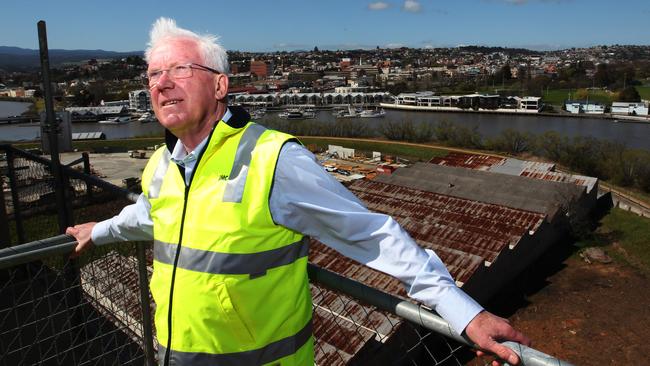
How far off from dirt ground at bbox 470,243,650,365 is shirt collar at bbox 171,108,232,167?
805 cm

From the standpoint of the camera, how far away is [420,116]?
48.3m

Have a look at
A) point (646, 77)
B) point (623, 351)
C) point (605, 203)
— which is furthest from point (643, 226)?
point (646, 77)

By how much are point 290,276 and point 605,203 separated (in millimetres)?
18662

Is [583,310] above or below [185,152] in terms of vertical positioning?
below

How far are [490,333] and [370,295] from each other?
337 mm

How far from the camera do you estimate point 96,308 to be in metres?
→ 2.29

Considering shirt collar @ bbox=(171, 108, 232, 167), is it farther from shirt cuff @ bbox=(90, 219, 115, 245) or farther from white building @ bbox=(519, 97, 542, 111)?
white building @ bbox=(519, 97, 542, 111)

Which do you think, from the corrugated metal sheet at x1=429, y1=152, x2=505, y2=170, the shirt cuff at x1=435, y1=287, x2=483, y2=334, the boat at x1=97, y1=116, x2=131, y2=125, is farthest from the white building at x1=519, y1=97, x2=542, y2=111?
the shirt cuff at x1=435, y1=287, x2=483, y2=334

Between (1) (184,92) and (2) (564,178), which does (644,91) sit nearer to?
(2) (564,178)

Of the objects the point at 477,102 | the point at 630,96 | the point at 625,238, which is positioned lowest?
the point at 625,238

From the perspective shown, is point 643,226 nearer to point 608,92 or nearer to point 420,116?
point 420,116

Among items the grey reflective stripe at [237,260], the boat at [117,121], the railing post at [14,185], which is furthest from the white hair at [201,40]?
the boat at [117,121]

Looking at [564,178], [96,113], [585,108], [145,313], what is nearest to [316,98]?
[96,113]

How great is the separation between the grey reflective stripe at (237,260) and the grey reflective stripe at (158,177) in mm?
240
